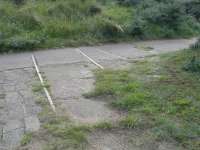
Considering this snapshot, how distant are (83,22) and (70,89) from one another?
6864 mm

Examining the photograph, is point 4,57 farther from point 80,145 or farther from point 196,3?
point 196,3

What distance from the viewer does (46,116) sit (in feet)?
18.9

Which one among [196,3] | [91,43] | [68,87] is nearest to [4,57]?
[91,43]

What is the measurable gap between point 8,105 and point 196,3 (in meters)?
12.0

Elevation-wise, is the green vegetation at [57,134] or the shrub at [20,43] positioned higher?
the shrub at [20,43]

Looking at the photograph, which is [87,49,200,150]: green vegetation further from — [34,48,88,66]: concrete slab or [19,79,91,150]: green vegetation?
[34,48,88,66]: concrete slab

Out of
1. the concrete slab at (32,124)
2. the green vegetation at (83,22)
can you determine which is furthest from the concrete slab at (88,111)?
the green vegetation at (83,22)

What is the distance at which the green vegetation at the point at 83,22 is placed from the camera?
12445 mm

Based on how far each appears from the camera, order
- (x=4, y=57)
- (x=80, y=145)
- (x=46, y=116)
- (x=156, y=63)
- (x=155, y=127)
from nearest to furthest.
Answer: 1. (x=80, y=145)
2. (x=155, y=127)
3. (x=46, y=116)
4. (x=156, y=63)
5. (x=4, y=57)

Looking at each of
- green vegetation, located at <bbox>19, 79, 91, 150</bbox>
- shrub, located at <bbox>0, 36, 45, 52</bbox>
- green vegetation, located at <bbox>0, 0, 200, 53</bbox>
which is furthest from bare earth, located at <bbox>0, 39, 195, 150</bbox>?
green vegetation, located at <bbox>0, 0, 200, 53</bbox>

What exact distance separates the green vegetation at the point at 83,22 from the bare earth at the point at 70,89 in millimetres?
728

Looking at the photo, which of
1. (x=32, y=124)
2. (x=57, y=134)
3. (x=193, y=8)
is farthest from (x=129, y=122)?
(x=193, y=8)

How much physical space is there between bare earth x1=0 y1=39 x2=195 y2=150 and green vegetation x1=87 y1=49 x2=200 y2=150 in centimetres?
23

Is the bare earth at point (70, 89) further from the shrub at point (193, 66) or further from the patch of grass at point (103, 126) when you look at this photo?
the shrub at point (193, 66)
